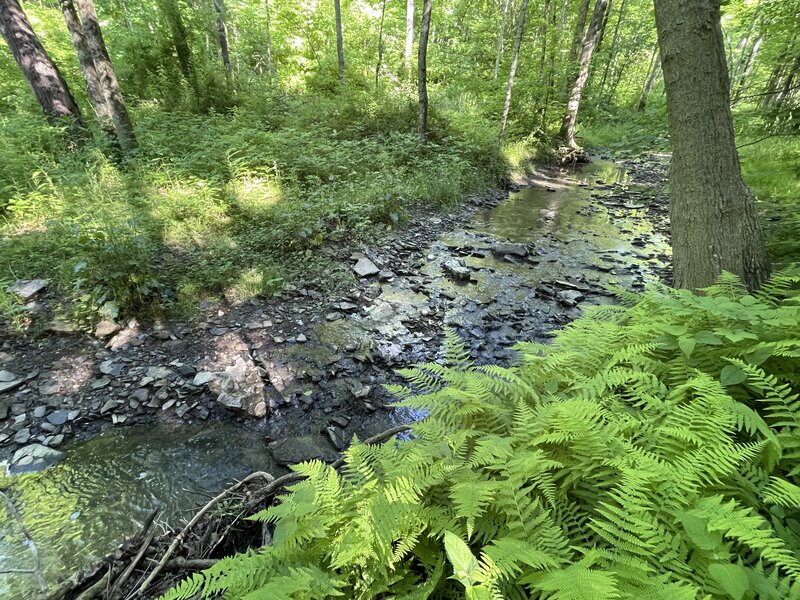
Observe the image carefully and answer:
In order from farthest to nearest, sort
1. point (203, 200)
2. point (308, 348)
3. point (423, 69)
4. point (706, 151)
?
point (423, 69) → point (203, 200) → point (308, 348) → point (706, 151)

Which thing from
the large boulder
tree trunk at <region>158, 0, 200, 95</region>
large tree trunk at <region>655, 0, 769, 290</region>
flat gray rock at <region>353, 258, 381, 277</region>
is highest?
tree trunk at <region>158, 0, 200, 95</region>

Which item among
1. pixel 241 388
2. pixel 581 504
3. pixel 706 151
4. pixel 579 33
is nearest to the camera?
pixel 581 504

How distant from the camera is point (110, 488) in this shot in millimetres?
3486

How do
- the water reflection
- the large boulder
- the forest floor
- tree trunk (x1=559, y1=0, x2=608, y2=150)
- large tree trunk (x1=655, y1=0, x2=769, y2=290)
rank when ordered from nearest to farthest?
the water reflection < large tree trunk (x1=655, y1=0, x2=769, y2=290) < the forest floor < the large boulder < tree trunk (x1=559, y1=0, x2=608, y2=150)

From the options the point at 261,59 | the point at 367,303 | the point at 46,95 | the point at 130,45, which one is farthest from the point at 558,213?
the point at 261,59

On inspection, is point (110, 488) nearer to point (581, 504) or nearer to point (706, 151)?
point (581, 504)

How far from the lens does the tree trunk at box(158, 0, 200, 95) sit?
11.7 meters

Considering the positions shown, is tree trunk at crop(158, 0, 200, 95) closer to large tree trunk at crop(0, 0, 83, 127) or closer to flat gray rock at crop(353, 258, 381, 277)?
large tree trunk at crop(0, 0, 83, 127)

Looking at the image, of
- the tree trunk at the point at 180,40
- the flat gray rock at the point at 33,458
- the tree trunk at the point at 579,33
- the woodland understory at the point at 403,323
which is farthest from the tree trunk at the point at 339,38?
the flat gray rock at the point at 33,458

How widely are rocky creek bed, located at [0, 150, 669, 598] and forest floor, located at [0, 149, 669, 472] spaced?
0.02 m

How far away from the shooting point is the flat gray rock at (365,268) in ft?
22.4

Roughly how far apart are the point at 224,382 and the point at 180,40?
13321 mm

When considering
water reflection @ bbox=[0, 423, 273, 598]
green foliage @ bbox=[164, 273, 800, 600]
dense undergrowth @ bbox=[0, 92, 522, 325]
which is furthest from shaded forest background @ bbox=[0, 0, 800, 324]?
green foliage @ bbox=[164, 273, 800, 600]

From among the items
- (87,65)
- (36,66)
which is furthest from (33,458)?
(36,66)
